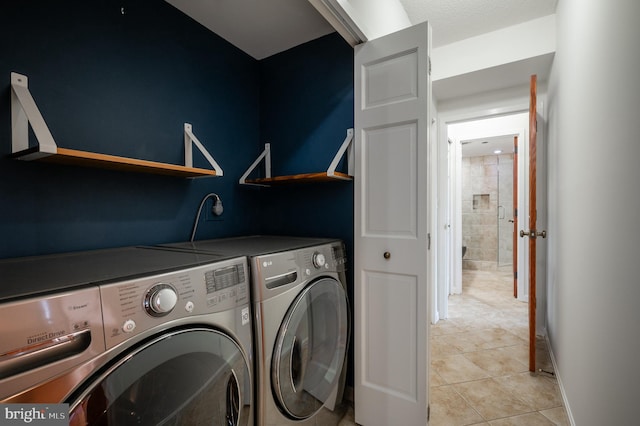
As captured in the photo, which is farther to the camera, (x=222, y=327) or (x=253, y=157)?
(x=253, y=157)

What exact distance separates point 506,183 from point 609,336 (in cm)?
565

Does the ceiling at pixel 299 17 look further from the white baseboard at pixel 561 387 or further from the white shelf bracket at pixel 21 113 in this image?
the white baseboard at pixel 561 387

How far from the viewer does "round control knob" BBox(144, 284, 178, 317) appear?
762 mm

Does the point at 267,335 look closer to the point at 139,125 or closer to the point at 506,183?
the point at 139,125

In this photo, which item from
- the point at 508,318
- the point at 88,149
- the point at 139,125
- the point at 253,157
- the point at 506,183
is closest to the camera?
the point at 88,149

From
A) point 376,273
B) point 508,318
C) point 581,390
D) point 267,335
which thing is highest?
point 376,273

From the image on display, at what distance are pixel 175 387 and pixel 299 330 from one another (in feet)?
1.84

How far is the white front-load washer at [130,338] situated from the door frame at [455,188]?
243 cm

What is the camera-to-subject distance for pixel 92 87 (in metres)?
1.36

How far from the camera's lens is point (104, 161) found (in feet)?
3.90

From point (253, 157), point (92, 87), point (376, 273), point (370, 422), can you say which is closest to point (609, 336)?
point (376, 273)

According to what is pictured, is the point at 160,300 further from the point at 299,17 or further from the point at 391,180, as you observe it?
the point at 299,17

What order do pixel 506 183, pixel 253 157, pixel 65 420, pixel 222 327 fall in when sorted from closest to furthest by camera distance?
Result: 1. pixel 65 420
2. pixel 222 327
3. pixel 253 157
4. pixel 506 183

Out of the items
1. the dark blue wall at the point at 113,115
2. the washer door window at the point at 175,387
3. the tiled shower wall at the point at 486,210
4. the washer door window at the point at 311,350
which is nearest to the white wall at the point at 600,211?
the washer door window at the point at 311,350
